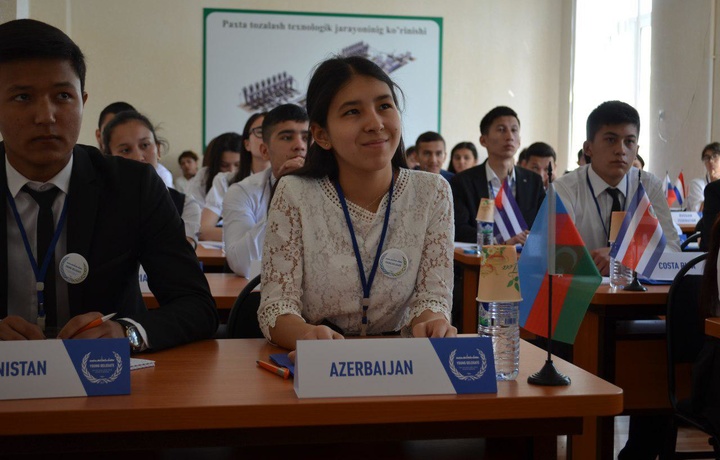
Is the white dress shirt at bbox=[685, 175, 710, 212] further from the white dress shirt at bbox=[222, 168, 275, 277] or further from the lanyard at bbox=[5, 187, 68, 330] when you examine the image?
the lanyard at bbox=[5, 187, 68, 330]

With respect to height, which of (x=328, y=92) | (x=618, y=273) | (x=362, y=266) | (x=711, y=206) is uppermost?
(x=328, y=92)

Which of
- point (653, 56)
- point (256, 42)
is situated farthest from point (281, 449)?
point (256, 42)

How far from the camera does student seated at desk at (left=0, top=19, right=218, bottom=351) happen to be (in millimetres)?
1650

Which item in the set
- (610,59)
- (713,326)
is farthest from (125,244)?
(610,59)

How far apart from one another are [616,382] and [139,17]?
932 centimetres

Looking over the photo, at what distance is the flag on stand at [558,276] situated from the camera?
1448mm

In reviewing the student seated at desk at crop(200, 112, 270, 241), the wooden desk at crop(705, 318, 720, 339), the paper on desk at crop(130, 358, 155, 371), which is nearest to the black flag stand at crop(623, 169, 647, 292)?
the wooden desk at crop(705, 318, 720, 339)

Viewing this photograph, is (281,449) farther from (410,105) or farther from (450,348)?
(410,105)

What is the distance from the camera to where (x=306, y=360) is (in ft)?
4.13

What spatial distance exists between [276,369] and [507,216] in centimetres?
287

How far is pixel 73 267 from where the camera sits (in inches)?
66.4

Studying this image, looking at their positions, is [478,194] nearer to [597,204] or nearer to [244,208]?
[597,204]

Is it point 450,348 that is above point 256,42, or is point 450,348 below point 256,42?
below

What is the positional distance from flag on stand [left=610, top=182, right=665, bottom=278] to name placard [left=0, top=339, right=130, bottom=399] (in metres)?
1.97
